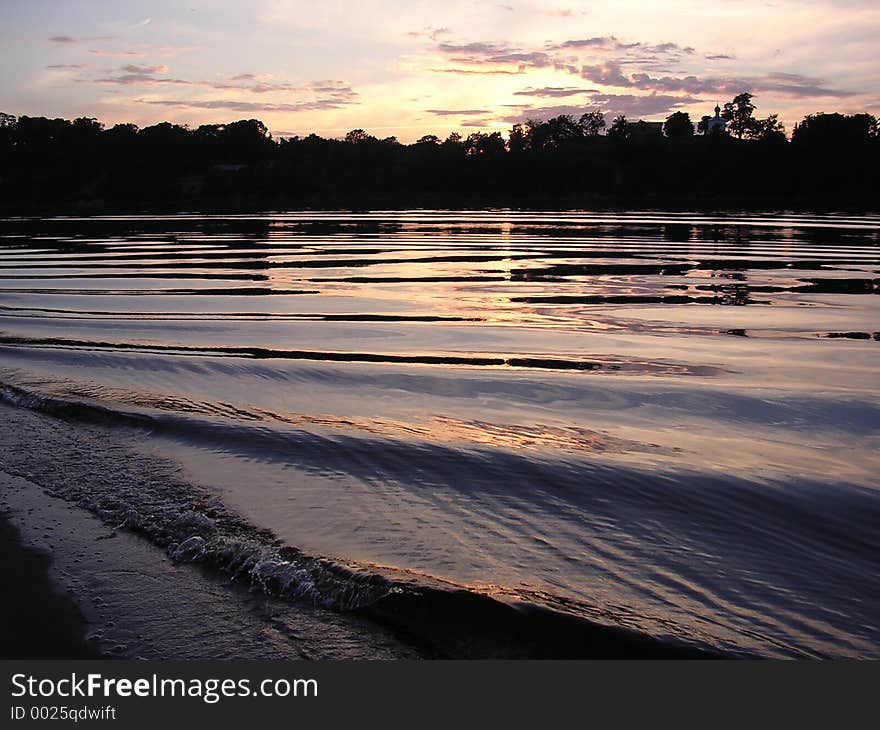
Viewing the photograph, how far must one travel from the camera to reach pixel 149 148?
125062mm

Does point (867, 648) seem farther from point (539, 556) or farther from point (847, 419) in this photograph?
point (847, 419)

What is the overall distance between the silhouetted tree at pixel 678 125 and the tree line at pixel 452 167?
0.23 meters

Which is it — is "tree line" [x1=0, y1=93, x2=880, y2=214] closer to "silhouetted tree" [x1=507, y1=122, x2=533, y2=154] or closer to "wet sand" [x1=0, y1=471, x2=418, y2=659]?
"silhouetted tree" [x1=507, y1=122, x2=533, y2=154]

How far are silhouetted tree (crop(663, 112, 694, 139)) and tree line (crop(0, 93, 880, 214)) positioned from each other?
0.23 m

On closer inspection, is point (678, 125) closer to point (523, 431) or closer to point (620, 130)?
point (620, 130)

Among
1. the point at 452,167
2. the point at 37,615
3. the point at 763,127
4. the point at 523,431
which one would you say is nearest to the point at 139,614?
the point at 37,615

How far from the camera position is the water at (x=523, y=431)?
4.25 m

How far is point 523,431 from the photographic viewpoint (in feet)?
22.6

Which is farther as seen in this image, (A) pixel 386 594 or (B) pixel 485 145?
(B) pixel 485 145

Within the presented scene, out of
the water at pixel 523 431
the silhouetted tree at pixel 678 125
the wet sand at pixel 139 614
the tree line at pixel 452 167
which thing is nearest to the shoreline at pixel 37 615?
the wet sand at pixel 139 614

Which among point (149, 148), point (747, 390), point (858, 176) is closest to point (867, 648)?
point (747, 390)

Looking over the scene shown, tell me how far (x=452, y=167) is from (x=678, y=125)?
2195 inches

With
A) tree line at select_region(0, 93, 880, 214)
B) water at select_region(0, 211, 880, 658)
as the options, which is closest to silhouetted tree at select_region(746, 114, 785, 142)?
tree line at select_region(0, 93, 880, 214)

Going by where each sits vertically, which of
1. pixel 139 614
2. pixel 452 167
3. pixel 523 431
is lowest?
pixel 139 614
